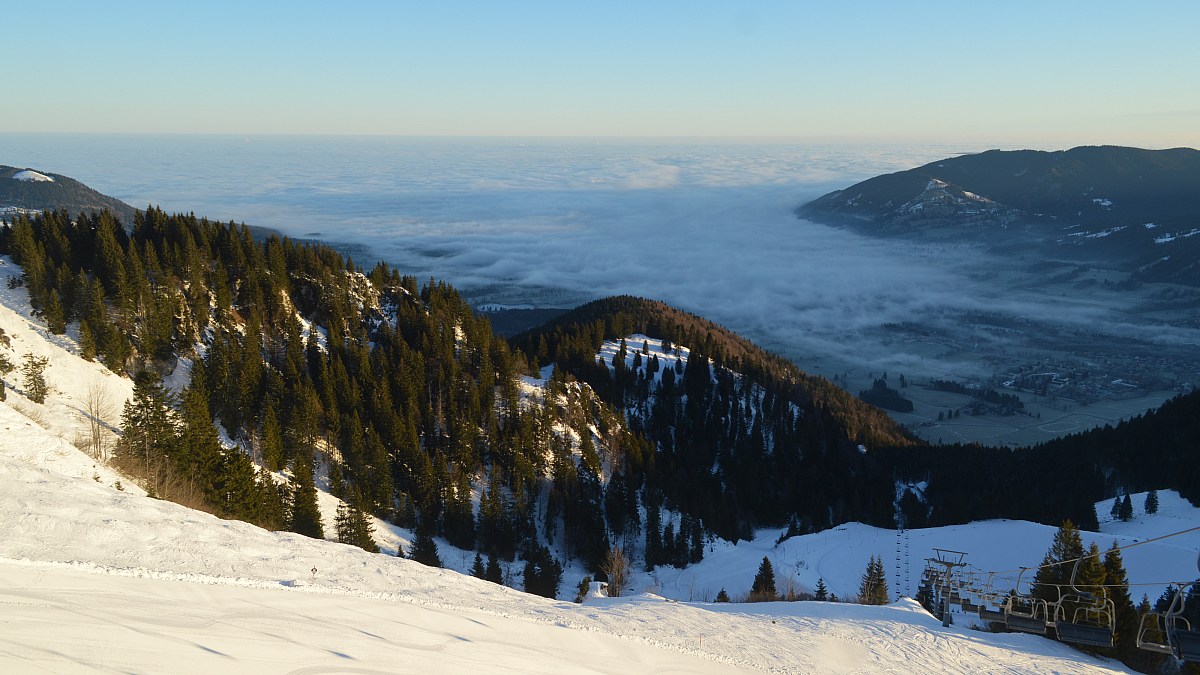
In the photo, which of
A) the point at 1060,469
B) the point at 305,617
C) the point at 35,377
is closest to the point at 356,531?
the point at 35,377

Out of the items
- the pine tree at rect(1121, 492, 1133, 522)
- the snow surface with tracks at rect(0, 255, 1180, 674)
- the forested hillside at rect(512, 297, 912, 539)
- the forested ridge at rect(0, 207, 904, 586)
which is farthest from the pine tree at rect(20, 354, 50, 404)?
the pine tree at rect(1121, 492, 1133, 522)

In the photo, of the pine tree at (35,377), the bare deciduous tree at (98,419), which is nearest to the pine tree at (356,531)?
the bare deciduous tree at (98,419)

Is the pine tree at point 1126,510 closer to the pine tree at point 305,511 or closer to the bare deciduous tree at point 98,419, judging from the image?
the pine tree at point 305,511

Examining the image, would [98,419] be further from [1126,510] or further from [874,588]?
[1126,510]

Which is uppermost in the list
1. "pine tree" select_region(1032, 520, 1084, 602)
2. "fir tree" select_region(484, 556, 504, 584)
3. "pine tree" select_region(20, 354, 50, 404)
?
"pine tree" select_region(20, 354, 50, 404)

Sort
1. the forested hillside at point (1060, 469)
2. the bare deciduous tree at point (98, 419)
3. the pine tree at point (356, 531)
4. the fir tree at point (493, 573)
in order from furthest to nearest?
the forested hillside at point (1060, 469) → the fir tree at point (493, 573) → the pine tree at point (356, 531) → the bare deciduous tree at point (98, 419)

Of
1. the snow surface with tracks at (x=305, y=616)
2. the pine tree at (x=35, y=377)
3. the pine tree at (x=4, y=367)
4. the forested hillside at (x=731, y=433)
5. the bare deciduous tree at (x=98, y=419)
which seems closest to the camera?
the snow surface with tracks at (x=305, y=616)

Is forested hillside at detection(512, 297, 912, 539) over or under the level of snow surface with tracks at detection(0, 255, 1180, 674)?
under

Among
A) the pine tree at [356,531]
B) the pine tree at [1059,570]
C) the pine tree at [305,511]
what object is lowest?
the pine tree at [356,531]

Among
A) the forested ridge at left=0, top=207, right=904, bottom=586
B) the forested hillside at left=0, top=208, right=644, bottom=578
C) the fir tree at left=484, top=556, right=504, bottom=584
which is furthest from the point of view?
the fir tree at left=484, top=556, right=504, bottom=584

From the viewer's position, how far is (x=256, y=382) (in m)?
68.9

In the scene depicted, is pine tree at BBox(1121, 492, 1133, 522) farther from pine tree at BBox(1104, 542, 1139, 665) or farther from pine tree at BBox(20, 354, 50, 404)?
pine tree at BBox(20, 354, 50, 404)

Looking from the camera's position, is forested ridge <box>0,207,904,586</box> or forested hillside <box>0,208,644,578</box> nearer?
forested hillside <box>0,208,644,578</box>

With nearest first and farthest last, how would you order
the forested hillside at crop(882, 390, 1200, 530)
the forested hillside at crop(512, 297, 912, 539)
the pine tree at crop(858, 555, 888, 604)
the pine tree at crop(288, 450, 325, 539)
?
the pine tree at crop(288, 450, 325, 539), the pine tree at crop(858, 555, 888, 604), the forested hillside at crop(512, 297, 912, 539), the forested hillside at crop(882, 390, 1200, 530)
